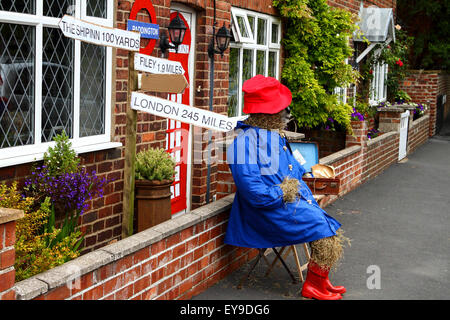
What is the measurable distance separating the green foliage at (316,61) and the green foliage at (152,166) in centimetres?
434

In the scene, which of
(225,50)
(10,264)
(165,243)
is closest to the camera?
(10,264)

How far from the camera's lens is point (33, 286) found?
3463 millimetres

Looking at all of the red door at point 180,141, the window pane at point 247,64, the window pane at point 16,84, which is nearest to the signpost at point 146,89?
the window pane at point 16,84

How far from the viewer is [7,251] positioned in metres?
3.23

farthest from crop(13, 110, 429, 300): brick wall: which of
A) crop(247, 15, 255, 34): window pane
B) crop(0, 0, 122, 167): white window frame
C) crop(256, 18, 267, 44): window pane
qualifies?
crop(256, 18, 267, 44): window pane

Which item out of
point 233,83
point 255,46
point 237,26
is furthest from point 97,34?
point 255,46

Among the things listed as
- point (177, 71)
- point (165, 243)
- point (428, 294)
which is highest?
point (177, 71)

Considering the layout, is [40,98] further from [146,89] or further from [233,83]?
[233,83]

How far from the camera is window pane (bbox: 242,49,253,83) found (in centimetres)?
930

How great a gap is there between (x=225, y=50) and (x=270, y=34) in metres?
1.85

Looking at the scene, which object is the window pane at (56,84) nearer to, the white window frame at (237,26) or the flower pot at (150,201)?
the flower pot at (150,201)

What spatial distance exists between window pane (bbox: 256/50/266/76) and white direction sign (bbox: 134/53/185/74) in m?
4.77
